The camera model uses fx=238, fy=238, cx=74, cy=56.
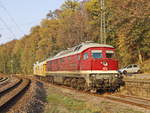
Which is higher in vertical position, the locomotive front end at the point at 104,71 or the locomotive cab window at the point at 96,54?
the locomotive cab window at the point at 96,54

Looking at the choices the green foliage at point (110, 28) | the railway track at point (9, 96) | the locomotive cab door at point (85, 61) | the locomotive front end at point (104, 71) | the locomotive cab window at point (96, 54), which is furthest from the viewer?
the green foliage at point (110, 28)

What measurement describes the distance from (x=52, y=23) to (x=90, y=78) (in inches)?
2106

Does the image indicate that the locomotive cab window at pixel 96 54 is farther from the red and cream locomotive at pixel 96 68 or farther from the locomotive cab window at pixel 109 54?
the locomotive cab window at pixel 109 54

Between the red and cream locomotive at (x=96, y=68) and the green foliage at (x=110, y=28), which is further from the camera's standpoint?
the green foliage at (x=110, y=28)

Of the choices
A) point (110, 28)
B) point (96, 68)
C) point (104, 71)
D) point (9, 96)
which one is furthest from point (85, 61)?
point (110, 28)

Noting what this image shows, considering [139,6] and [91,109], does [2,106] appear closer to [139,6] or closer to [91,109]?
[91,109]

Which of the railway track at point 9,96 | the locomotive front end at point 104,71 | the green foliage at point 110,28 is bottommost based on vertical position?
the railway track at point 9,96

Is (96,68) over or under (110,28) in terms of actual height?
under

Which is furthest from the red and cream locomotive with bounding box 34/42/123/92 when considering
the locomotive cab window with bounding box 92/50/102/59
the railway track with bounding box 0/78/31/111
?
the railway track with bounding box 0/78/31/111

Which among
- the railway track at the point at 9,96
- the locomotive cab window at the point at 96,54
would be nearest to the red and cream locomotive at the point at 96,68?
the locomotive cab window at the point at 96,54

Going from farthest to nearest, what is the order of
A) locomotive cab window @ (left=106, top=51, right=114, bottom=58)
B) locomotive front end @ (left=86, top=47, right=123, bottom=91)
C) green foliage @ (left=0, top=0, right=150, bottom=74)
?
green foliage @ (left=0, top=0, right=150, bottom=74)
locomotive cab window @ (left=106, top=51, right=114, bottom=58)
locomotive front end @ (left=86, top=47, right=123, bottom=91)

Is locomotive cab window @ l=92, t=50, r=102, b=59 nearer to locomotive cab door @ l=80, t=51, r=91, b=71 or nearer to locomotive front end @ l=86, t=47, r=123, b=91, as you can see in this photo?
locomotive front end @ l=86, t=47, r=123, b=91

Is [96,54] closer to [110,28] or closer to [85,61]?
[85,61]

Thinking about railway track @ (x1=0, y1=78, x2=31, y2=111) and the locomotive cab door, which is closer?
railway track @ (x1=0, y1=78, x2=31, y2=111)
